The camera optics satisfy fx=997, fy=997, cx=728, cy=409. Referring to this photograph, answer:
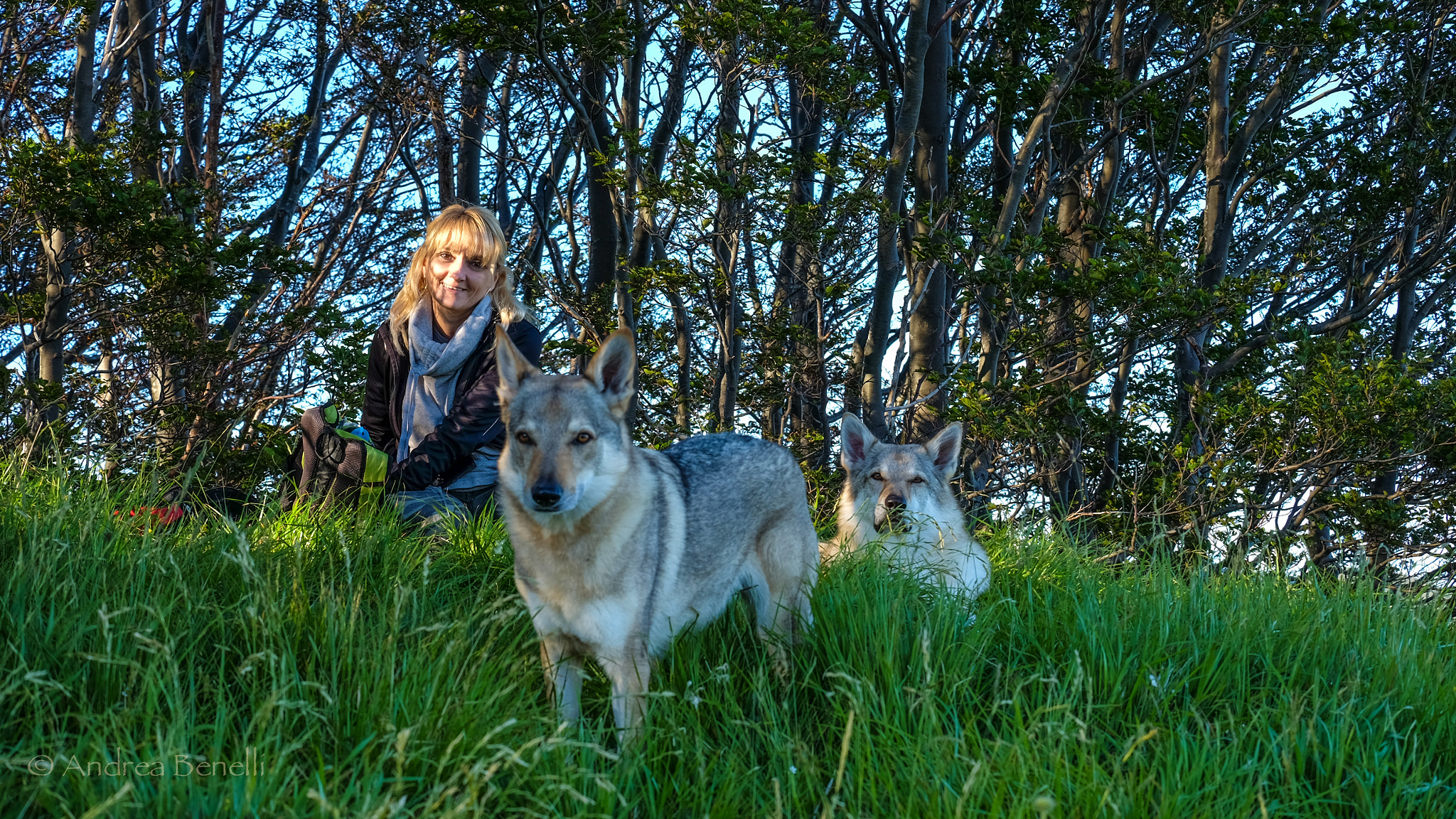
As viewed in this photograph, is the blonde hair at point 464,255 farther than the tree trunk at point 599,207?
No

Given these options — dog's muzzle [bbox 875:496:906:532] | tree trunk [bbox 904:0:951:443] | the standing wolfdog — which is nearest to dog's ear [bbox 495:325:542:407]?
the standing wolfdog

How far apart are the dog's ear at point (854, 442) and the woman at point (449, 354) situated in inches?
81.0

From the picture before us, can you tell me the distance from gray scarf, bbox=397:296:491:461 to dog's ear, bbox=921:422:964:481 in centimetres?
288

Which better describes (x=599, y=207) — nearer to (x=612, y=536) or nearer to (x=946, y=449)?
(x=946, y=449)

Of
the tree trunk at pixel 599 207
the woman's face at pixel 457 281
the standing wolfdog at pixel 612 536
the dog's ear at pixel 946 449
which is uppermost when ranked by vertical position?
the tree trunk at pixel 599 207

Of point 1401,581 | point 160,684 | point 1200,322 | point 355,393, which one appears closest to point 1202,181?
point 1200,322

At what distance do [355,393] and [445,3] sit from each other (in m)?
3.54

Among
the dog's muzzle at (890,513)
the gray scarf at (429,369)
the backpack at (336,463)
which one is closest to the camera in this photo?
the backpack at (336,463)

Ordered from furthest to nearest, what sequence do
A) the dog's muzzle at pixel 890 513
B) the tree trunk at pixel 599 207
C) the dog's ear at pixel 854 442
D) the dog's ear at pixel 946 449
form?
the tree trunk at pixel 599 207 < the dog's ear at pixel 854 442 < the dog's ear at pixel 946 449 < the dog's muzzle at pixel 890 513

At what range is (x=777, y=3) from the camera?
25.7 ft

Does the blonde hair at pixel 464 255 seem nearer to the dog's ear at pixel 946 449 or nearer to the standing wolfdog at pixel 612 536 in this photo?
the standing wolfdog at pixel 612 536

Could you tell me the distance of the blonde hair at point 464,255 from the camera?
572 cm

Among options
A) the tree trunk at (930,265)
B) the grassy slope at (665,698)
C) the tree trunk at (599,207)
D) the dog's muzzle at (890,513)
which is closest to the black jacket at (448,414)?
the grassy slope at (665,698)

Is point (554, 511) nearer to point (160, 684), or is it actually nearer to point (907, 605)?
point (160, 684)
